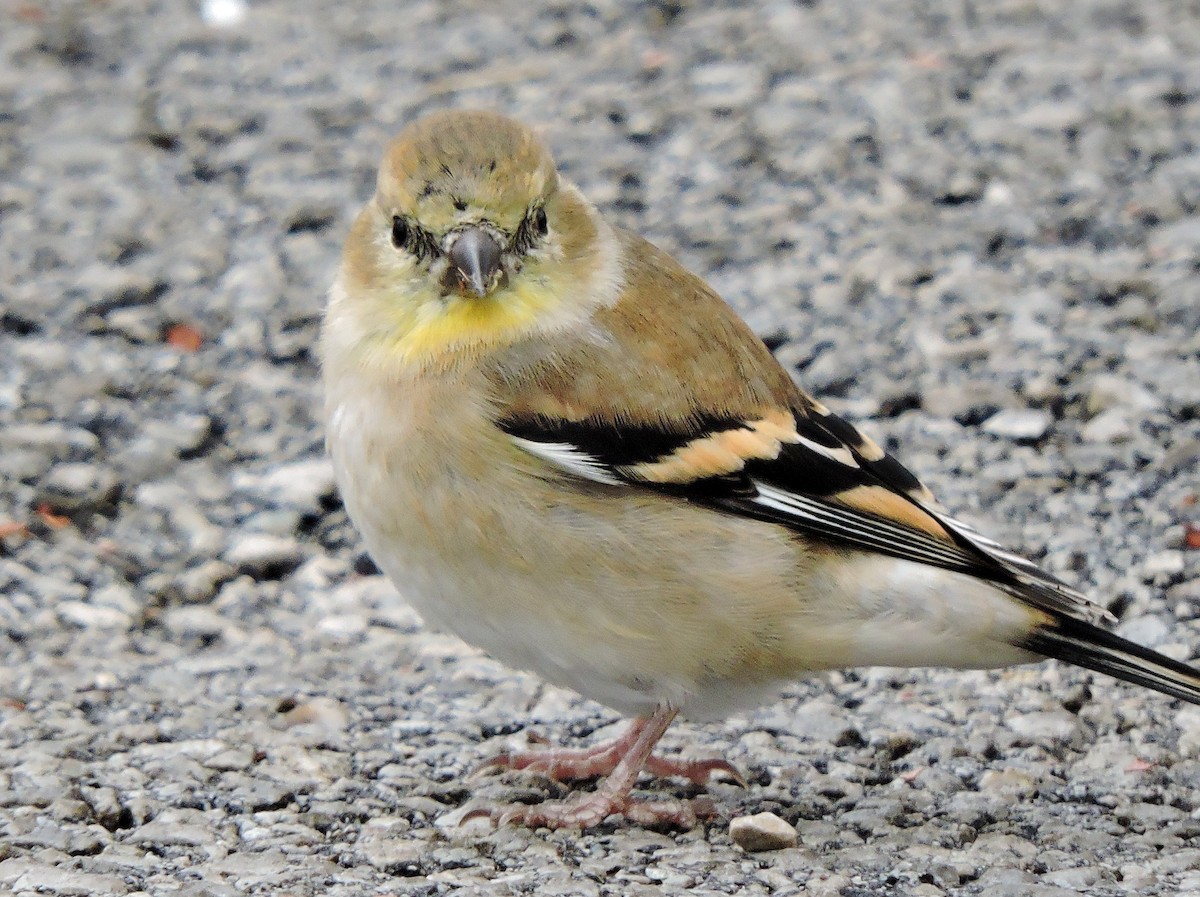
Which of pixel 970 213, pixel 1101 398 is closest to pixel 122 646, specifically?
pixel 1101 398

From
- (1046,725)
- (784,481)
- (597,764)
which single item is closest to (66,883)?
(597,764)

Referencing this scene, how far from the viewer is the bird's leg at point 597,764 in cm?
426

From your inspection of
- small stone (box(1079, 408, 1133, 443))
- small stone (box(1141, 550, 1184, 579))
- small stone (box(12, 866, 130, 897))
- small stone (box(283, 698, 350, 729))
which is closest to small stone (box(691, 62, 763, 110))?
small stone (box(1079, 408, 1133, 443))

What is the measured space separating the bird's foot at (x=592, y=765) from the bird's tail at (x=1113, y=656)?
33.6 inches

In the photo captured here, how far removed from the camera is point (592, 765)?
4320mm

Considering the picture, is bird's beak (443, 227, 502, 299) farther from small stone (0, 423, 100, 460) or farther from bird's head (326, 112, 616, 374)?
small stone (0, 423, 100, 460)

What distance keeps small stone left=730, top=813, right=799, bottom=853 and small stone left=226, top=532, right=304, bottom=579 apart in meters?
2.04

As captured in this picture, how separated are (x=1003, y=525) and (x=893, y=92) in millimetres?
3113

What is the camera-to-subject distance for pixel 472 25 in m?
8.73

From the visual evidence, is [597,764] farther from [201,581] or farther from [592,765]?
[201,581]

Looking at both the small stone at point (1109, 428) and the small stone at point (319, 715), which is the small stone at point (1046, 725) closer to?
the small stone at point (1109, 428)

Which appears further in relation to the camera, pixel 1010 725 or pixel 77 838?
pixel 1010 725

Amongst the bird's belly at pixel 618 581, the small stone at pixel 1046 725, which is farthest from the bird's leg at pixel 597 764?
the small stone at pixel 1046 725

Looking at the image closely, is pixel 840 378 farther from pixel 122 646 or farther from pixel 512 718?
pixel 122 646
